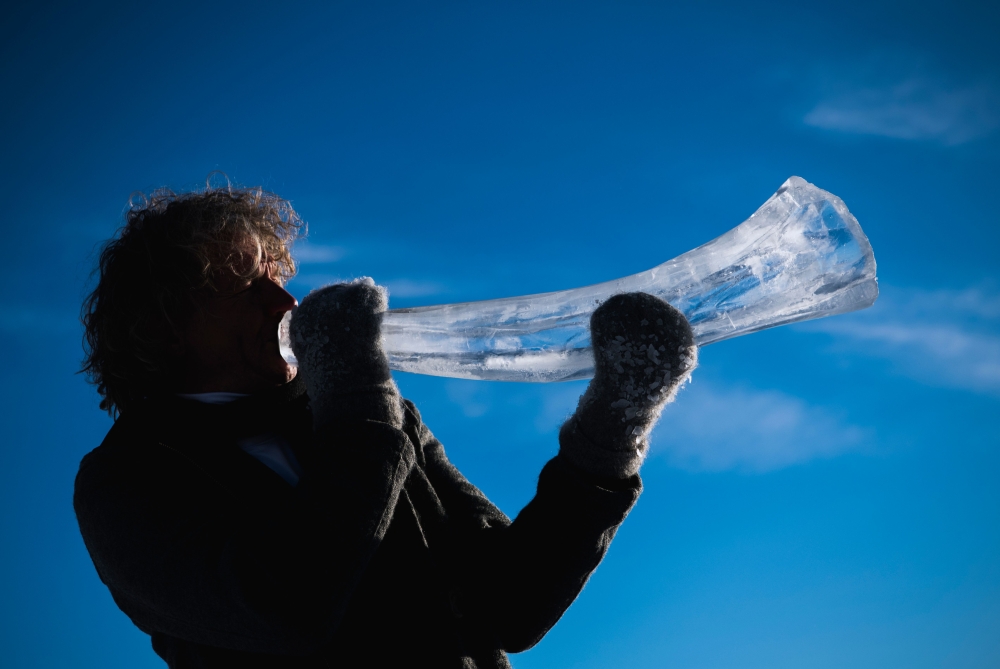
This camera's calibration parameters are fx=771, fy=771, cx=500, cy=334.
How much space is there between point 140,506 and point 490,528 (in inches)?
37.3

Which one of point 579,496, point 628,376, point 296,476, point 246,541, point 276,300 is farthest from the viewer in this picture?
point 276,300

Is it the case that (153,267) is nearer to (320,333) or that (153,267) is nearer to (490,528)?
(320,333)

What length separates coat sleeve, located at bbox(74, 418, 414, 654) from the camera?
153 cm

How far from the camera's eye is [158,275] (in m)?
2.07

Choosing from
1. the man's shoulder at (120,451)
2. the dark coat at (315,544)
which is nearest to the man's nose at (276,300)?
the dark coat at (315,544)

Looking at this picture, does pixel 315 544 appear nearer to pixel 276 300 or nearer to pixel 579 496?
pixel 579 496

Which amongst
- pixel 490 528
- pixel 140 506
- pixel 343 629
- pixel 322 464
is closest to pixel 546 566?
pixel 490 528

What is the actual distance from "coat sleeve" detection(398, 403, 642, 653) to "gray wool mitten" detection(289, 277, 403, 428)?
0.85 feet

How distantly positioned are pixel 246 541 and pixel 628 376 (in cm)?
88

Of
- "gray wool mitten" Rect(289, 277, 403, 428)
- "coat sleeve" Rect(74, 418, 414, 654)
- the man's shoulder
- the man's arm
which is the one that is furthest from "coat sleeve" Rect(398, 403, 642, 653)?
the man's shoulder

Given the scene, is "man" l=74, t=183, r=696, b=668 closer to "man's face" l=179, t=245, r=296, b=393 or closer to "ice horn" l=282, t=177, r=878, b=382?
"man's face" l=179, t=245, r=296, b=393

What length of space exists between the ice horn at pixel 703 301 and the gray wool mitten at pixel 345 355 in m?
0.23

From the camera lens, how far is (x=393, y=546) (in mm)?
1906

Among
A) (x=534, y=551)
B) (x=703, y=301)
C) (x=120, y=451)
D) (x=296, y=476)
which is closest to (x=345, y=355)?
(x=296, y=476)
